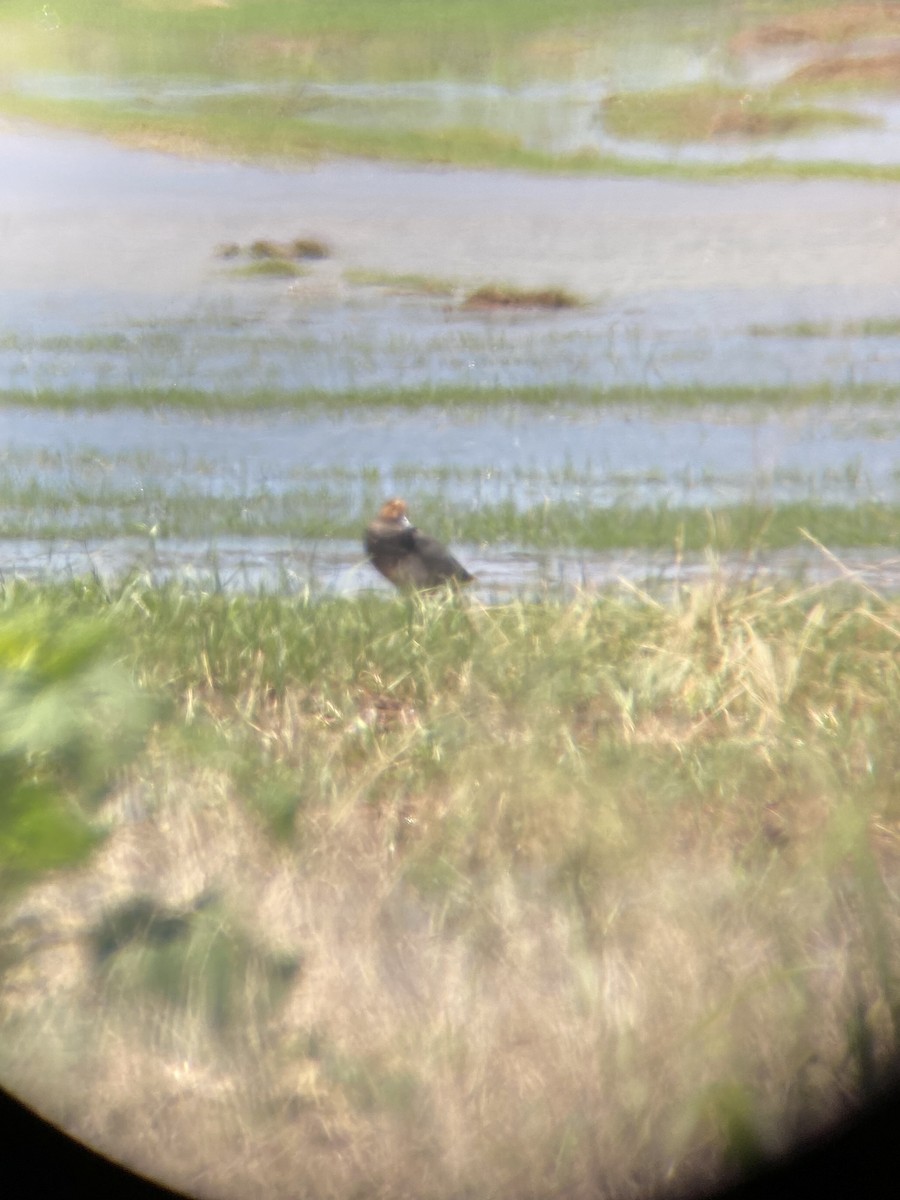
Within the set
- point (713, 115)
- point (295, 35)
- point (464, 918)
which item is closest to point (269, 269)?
point (295, 35)

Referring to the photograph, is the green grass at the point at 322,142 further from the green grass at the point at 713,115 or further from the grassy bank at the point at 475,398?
the grassy bank at the point at 475,398

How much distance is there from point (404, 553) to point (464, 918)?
458 mm

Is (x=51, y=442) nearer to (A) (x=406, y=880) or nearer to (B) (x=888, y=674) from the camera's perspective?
(A) (x=406, y=880)

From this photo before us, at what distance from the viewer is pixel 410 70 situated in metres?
1.53

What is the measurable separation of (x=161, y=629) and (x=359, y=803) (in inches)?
14.6

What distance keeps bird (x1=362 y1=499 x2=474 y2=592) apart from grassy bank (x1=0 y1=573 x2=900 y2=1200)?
6 centimetres

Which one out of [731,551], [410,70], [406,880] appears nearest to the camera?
[410,70]

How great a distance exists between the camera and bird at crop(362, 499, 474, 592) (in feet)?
5.36

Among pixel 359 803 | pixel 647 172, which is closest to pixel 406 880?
pixel 359 803

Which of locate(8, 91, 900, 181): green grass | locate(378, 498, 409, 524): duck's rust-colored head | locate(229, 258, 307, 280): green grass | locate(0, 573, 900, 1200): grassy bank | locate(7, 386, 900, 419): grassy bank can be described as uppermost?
locate(8, 91, 900, 181): green grass

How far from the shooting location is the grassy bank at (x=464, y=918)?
5.10 feet

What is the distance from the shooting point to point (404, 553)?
164 centimetres

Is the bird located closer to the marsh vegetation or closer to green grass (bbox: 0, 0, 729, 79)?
the marsh vegetation

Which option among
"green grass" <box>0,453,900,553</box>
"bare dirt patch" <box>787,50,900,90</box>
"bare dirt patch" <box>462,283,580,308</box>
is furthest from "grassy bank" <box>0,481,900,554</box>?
"bare dirt patch" <box>787,50,900,90</box>
